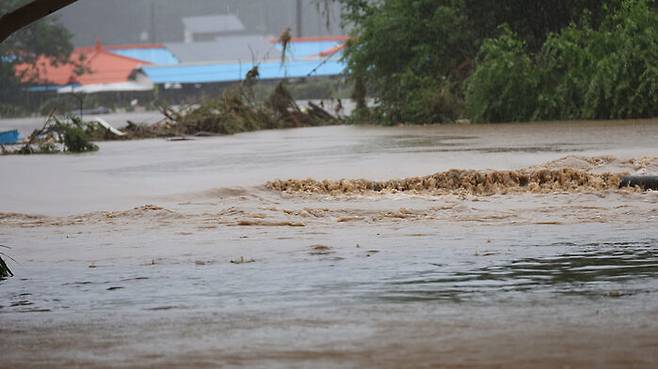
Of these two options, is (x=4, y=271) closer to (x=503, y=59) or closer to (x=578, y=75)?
(x=578, y=75)

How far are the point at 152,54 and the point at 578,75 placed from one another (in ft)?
256

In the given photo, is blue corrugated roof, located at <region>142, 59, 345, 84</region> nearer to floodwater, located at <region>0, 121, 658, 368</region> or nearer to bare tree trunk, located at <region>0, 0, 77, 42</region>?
floodwater, located at <region>0, 121, 658, 368</region>

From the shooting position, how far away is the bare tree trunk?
764 cm

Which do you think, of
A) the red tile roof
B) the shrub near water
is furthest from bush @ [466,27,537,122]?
the red tile roof

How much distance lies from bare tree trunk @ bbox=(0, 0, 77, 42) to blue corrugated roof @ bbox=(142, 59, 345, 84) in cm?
7535

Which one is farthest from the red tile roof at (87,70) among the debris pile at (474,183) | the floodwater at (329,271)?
the floodwater at (329,271)

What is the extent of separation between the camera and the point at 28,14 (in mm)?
7809

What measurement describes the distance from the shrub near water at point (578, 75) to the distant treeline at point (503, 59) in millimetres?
23

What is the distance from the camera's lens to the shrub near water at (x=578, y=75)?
27.3 metres

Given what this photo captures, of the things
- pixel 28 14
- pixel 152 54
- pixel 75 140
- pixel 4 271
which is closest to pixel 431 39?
pixel 75 140

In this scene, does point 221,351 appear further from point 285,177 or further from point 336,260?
point 285,177

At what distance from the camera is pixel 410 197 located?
13195 mm

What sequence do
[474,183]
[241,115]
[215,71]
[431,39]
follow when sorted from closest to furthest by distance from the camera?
[474,183]
[241,115]
[431,39]
[215,71]

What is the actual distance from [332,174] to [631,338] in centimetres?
1002
